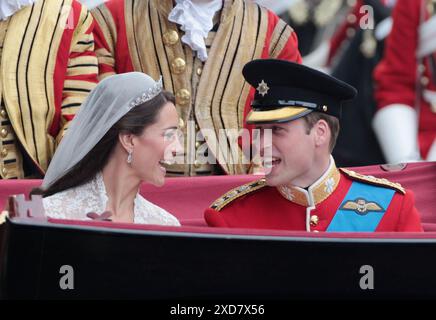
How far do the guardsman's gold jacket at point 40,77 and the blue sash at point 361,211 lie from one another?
1078mm

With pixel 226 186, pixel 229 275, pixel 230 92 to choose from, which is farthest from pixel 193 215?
pixel 229 275

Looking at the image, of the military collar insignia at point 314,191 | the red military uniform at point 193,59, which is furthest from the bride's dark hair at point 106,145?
the red military uniform at point 193,59

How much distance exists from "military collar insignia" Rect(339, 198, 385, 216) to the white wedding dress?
1.75ft

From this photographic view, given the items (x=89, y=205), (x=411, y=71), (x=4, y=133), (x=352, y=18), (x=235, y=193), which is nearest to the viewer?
(x=89, y=205)

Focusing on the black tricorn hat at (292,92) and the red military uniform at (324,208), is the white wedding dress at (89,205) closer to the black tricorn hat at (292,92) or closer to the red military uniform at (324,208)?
the red military uniform at (324,208)

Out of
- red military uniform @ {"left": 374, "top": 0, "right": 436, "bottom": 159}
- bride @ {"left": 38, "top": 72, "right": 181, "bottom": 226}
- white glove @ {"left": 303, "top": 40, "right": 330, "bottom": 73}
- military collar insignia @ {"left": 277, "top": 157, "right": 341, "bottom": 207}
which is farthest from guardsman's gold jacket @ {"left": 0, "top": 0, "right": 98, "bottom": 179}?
white glove @ {"left": 303, "top": 40, "right": 330, "bottom": 73}

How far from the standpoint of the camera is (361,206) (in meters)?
5.56

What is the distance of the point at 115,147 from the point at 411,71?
1.73 metres

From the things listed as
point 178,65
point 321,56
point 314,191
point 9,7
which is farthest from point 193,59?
point 321,56

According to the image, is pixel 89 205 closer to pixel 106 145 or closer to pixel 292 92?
pixel 106 145

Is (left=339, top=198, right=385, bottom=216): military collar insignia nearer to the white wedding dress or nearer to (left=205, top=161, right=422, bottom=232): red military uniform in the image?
(left=205, top=161, right=422, bottom=232): red military uniform

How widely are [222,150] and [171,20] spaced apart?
1.61 ft

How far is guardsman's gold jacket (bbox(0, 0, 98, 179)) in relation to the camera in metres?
6.11

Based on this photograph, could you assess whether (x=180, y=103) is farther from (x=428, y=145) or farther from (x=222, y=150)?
(x=428, y=145)
